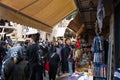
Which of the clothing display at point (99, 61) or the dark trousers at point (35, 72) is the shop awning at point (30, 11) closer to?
the dark trousers at point (35, 72)

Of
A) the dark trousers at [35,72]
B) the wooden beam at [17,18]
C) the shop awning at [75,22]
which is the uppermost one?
the shop awning at [75,22]

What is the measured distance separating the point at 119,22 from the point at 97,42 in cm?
112

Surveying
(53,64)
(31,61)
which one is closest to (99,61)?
(31,61)

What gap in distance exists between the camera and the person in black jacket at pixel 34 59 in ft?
35.7

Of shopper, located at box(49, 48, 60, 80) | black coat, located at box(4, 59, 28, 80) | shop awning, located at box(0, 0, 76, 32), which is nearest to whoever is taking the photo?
shop awning, located at box(0, 0, 76, 32)

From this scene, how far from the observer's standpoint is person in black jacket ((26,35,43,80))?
10.9 m

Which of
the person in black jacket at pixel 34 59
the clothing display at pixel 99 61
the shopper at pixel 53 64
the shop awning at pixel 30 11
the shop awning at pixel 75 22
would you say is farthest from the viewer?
the shopper at pixel 53 64

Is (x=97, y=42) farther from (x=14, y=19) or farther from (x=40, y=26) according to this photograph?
(x=40, y=26)

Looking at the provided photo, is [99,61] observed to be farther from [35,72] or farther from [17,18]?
[35,72]

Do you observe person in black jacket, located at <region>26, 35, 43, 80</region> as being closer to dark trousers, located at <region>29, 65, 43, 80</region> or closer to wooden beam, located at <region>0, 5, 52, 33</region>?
dark trousers, located at <region>29, 65, 43, 80</region>

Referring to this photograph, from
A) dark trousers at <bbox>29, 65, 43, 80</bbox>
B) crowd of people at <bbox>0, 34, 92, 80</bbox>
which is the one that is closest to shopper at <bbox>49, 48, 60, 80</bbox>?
crowd of people at <bbox>0, 34, 92, 80</bbox>

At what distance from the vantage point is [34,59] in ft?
36.4

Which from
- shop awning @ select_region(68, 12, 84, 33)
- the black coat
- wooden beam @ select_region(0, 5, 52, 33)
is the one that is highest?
shop awning @ select_region(68, 12, 84, 33)

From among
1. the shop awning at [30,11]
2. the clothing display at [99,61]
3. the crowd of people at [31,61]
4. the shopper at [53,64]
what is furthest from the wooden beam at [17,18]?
the shopper at [53,64]
